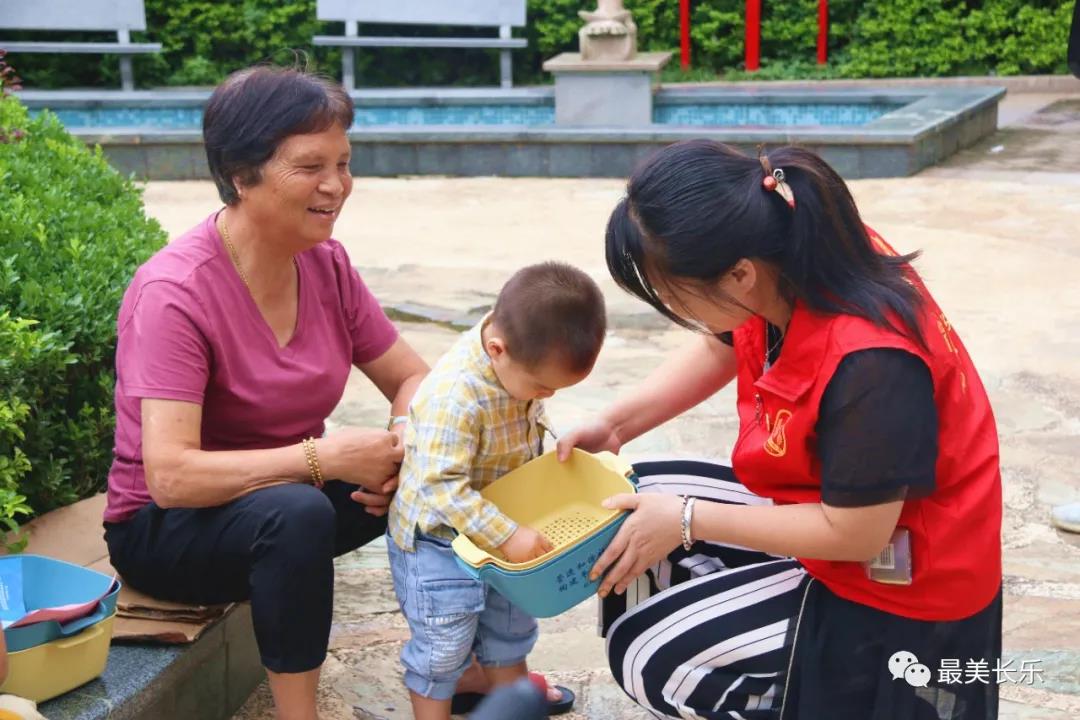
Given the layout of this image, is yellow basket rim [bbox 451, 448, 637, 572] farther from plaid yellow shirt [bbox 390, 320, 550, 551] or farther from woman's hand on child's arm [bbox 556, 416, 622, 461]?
woman's hand on child's arm [bbox 556, 416, 622, 461]

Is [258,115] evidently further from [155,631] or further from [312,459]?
[155,631]

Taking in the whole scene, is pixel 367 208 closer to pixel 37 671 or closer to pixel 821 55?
pixel 37 671

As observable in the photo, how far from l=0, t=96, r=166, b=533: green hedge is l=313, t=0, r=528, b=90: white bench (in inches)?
438

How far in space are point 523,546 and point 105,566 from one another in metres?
0.92

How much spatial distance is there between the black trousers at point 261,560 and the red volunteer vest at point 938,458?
2.69 feet

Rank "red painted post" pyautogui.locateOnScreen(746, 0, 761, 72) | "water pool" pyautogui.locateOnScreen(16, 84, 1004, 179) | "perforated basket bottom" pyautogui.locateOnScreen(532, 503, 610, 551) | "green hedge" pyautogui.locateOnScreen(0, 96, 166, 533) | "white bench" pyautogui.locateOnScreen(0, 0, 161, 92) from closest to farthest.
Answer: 1. "perforated basket bottom" pyautogui.locateOnScreen(532, 503, 610, 551)
2. "green hedge" pyautogui.locateOnScreen(0, 96, 166, 533)
3. "water pool" pyautogui.locateOnScreen(16, 84, 1004, 179)
4. "white bench" pyautogui.locateOnScreen(0, 0, 161, 92)
5. "red painted post" pyautogui.locateOnScreen(746, 0, 761, 72)

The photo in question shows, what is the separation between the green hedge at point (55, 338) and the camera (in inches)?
108

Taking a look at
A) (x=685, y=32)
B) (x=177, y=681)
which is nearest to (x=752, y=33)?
(x=685, y=32)

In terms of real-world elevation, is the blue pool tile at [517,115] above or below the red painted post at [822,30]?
below

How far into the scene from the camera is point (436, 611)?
246 centimetres

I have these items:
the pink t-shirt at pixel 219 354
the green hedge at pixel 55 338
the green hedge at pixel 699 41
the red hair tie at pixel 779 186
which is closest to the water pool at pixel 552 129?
the green hedge at pixel 699 41

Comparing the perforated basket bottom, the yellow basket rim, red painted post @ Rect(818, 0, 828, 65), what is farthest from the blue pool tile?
the yellow basket rim

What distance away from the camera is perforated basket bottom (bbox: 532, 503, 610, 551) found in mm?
2559

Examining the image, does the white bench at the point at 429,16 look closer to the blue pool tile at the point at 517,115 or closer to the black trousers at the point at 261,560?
the blue pool tile at the point at 517,115
